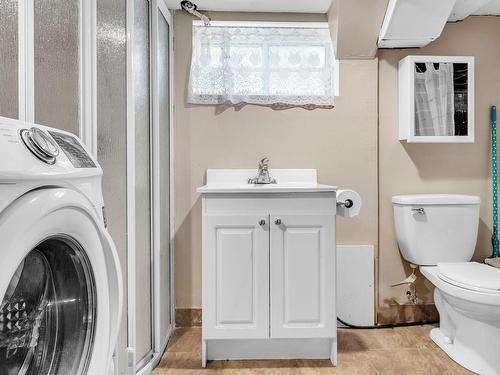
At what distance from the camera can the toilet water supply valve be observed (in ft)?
8.26

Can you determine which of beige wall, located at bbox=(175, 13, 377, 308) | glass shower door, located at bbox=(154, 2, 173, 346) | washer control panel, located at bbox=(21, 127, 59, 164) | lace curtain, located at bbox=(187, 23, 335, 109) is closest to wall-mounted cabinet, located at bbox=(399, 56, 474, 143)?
beige wall, located at bbox=(175, 13, 377, 308)

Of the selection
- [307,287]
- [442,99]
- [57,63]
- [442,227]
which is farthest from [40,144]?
[442,99]

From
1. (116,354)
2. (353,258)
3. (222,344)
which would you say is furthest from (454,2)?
(116,354)

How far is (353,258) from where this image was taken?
101 inches

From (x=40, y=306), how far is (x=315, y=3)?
223cm

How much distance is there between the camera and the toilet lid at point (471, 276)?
6.17ft

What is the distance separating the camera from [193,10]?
8.11 feet

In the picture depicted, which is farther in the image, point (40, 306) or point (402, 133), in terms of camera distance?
point (402, 133)

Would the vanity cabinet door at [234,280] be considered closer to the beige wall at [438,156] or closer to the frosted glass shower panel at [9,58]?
the beige wall at [438,156]

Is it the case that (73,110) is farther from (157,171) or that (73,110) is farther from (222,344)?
(222,344)

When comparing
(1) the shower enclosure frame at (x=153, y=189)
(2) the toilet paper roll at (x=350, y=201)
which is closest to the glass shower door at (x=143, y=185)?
(1) the shower enclosure frame at (x=153, y=189)

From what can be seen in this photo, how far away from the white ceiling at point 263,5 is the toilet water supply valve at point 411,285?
1681mm

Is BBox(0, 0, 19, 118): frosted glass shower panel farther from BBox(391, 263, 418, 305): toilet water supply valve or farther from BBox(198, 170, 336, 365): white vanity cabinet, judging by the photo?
BBox(391, 263, 418, 305): toilet water supply valve

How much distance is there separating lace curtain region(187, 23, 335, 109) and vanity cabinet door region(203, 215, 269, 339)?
2.95ft
